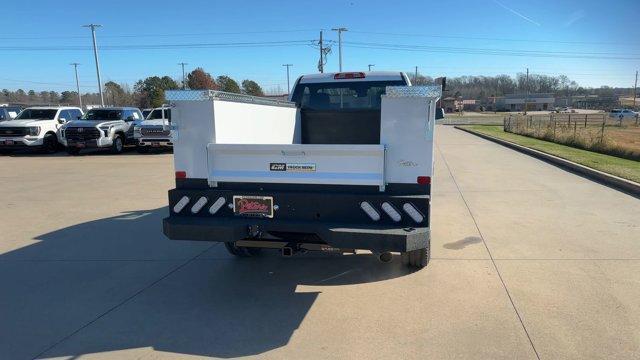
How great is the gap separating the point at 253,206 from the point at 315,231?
25.1 inches

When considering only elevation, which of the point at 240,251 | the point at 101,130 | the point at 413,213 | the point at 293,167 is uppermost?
the point at 293,167

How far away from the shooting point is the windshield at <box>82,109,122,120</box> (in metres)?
20.0

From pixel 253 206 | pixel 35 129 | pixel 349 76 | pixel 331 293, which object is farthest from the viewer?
pixel 35 129

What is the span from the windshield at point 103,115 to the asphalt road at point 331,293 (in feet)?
43.1

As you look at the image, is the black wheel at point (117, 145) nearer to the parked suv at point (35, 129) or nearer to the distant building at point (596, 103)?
the parked suv at point (35, 129)

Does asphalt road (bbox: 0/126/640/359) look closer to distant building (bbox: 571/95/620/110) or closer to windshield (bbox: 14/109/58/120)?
windshield (bbox: 14/109/58/120)

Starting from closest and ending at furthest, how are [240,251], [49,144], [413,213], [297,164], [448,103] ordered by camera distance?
[413,213]
[297,164]
[240,251]
[49,144]
[448,103]

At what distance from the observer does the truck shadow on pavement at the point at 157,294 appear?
3627 millimetres

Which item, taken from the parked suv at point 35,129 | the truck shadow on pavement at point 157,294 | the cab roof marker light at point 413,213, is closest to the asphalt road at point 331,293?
the truck shadow on pavement at point 157,294

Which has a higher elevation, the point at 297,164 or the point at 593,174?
the point at 297,164

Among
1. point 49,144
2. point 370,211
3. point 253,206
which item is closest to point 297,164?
point 253,206

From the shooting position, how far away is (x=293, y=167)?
4.03 meters

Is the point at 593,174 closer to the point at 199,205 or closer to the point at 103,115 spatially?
the point at 199,205

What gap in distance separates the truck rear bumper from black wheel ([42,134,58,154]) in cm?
1841
